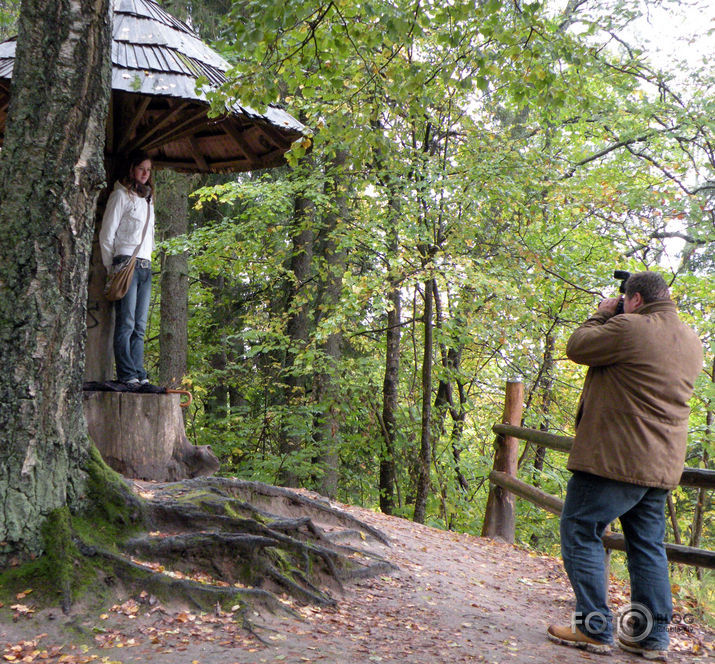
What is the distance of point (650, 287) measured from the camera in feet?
12.2

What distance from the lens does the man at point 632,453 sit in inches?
140

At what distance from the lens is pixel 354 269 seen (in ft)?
38.8

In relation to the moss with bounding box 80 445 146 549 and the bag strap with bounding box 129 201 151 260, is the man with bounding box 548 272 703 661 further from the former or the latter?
the bag strap with bounding box 129 201 151 260

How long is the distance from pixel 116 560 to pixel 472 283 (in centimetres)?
564

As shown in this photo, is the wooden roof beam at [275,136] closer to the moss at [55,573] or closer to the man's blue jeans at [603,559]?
the moss at [55,573]

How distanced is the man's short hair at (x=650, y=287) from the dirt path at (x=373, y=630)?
1943 mm

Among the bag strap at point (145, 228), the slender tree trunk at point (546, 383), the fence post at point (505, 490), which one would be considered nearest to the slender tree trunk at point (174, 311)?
the bag strap at point (145, 228)

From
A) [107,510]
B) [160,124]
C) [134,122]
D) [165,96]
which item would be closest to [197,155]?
[160,124]

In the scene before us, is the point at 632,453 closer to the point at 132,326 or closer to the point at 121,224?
the point at 132,326

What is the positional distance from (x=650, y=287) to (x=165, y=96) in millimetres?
3404

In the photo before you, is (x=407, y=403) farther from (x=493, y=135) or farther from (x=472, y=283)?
(x=493, y=135)

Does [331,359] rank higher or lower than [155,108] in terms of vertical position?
lower

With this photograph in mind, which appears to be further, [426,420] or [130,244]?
[426,420]

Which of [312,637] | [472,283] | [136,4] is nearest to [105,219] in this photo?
[136,4]
